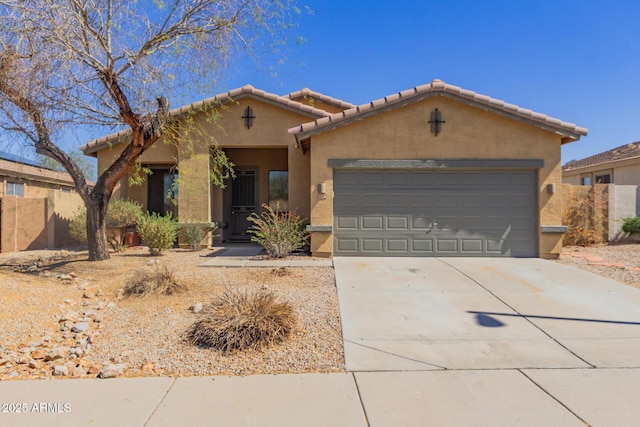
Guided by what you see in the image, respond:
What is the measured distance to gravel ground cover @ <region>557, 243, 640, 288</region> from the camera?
849 centimetres

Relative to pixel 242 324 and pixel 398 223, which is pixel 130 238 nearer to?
pixel 398 223

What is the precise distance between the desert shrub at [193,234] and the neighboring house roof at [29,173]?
6.02 meters

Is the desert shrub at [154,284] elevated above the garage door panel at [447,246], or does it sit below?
below

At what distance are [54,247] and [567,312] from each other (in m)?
14.8

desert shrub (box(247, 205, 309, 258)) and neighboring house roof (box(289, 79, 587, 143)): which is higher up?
neighboring house roof (box(289, 79, 587, 143))

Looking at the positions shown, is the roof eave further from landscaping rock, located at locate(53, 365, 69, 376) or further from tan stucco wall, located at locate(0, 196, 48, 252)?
tan stucco wall, located at locate(0, 196, 48, 252)

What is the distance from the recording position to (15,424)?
3.21 metres

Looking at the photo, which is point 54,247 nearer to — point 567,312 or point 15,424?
point 15,424

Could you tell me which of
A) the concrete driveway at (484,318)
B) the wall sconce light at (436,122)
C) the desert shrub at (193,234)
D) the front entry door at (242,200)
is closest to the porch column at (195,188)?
the desert shrub at (193,234)

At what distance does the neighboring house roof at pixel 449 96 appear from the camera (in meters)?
9.88

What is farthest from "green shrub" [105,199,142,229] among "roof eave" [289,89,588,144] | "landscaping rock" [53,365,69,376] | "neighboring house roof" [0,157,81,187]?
"landscaping rock" [53,365,69,376]

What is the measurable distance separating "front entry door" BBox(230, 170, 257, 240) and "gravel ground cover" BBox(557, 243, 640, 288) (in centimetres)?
981

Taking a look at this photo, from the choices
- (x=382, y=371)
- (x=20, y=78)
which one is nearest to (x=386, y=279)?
(x=382, y=371)

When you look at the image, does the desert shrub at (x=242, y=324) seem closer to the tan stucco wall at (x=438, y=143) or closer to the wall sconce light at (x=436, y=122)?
the tan stucco wall at (x=438, y=143)
